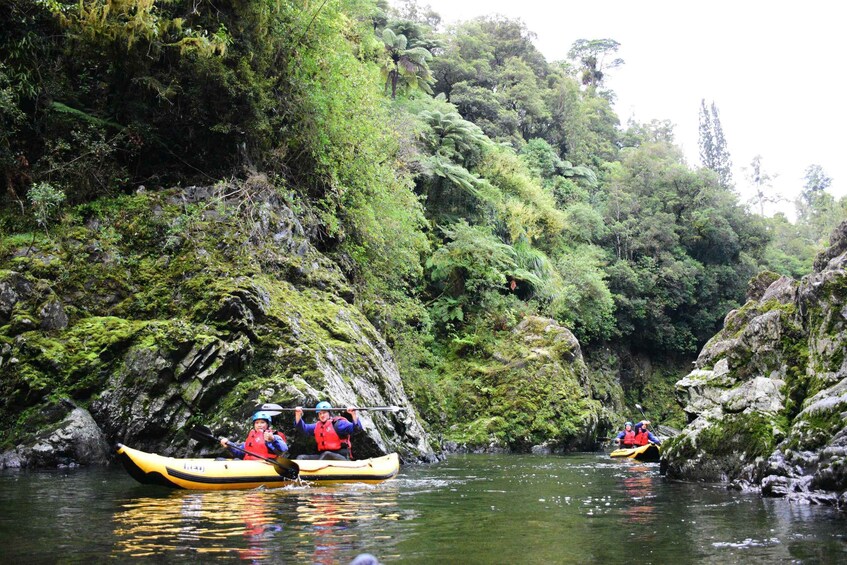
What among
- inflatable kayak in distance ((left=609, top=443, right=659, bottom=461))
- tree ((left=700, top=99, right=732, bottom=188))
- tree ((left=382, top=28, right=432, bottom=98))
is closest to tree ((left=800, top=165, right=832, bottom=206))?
tree ((left=700, top=99, right=732, bottom=188))

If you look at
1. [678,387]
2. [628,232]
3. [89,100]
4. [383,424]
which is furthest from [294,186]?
[628,232]

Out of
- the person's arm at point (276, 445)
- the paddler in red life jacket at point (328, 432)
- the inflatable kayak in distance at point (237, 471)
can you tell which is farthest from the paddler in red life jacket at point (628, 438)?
the person's arm at point (276, 445)

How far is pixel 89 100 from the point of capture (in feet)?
46.5

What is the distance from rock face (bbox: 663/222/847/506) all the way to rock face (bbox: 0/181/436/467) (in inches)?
218

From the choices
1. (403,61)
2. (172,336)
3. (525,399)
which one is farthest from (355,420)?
(403,61)

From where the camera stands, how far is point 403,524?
637 cm

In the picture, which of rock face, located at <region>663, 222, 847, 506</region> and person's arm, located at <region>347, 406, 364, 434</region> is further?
person's arm, located at <region>347, 406, 364, 434</region>

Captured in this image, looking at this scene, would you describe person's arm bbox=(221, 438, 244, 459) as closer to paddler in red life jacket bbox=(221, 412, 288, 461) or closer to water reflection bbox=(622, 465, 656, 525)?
paddler in red life jacket bbox=(221, 412, 288, 461)

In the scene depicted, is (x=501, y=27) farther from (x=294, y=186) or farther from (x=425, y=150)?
(x=294, y=186)

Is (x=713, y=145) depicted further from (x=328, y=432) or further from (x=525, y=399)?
(x=328, y=432)

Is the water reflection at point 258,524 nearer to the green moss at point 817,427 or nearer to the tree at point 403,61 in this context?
the green moss at point 817,427

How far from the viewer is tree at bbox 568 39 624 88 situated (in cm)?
5794

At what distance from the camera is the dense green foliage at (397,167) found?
13.3 m

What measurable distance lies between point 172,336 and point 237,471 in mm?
3497
